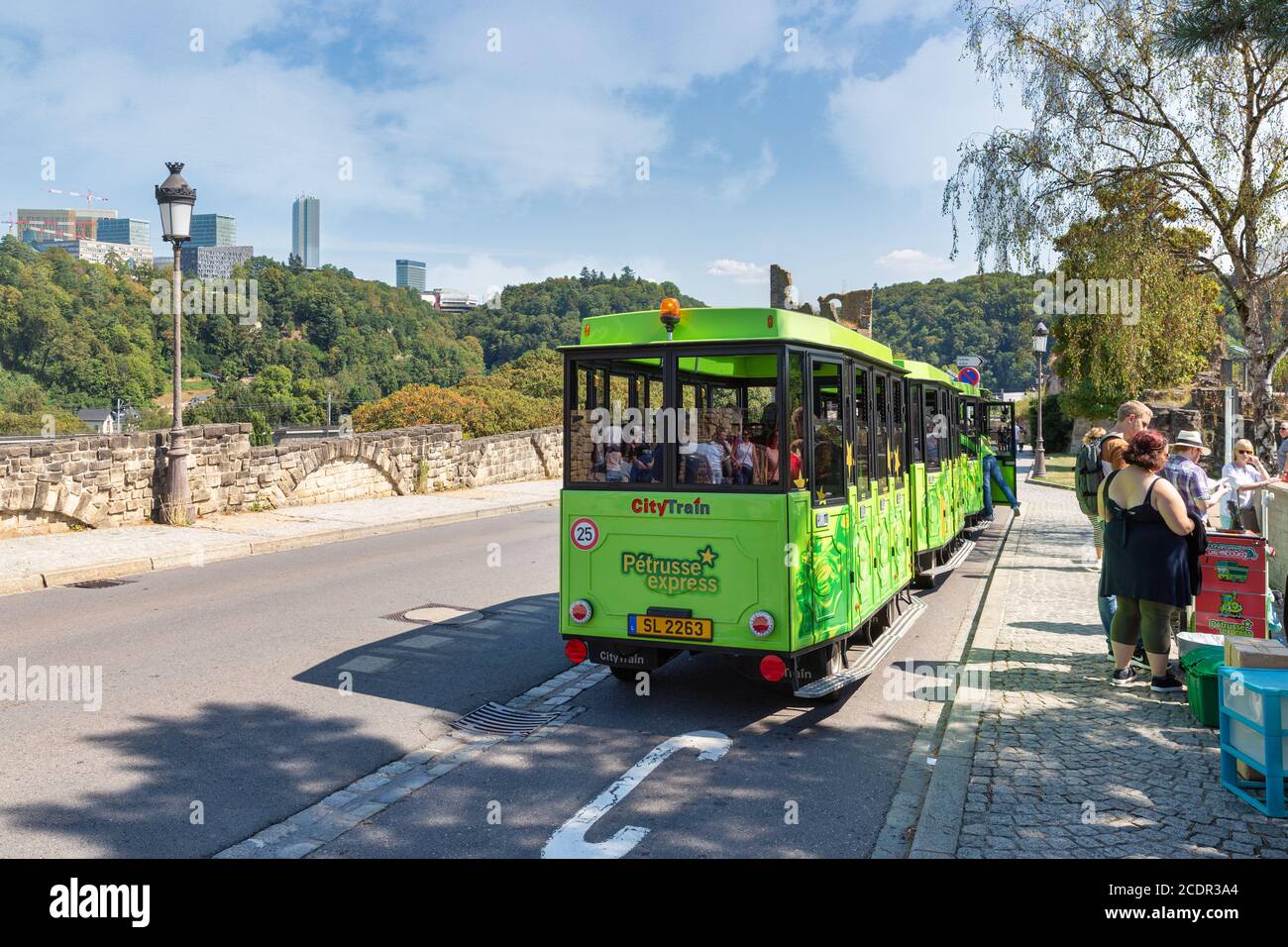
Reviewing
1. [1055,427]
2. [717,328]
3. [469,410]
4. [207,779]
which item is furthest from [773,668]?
[1055,427]

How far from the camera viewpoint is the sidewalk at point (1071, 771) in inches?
172

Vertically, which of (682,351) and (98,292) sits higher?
(98,292)

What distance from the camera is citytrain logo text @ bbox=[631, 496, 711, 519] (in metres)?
6.38

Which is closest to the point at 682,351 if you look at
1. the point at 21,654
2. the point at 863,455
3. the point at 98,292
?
the point at 863,455

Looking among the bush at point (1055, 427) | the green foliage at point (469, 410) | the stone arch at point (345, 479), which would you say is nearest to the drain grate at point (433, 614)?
the stone arch at point (345, 479)

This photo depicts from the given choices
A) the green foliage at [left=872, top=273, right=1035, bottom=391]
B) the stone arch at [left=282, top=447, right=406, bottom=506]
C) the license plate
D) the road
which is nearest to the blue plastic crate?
the road

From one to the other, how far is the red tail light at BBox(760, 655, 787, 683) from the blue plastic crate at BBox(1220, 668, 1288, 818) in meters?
2.36

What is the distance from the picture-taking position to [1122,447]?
7.20 metres

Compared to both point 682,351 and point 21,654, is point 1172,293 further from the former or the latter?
point 21,654

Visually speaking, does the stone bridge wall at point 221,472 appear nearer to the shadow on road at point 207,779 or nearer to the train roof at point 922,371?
the shadow on road at point 207,779

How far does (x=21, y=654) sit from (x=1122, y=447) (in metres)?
8.63

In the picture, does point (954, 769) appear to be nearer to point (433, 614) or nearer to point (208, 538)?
point (433, 614)

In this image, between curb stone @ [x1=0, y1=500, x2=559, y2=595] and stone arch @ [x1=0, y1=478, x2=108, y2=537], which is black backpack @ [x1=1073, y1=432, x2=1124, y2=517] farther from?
stone arch @ [x1=0, y1=478, x2=108, y2=537]
